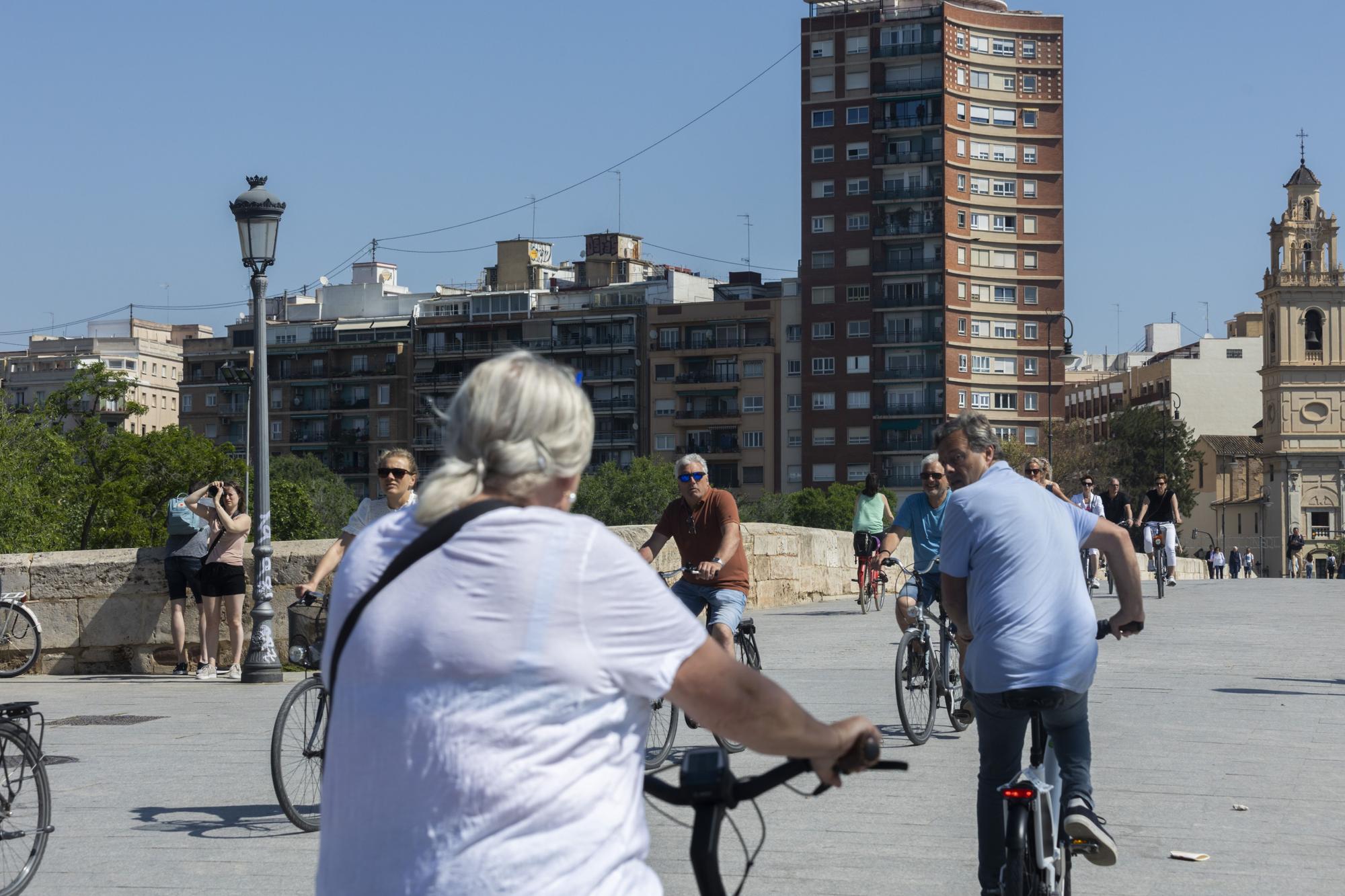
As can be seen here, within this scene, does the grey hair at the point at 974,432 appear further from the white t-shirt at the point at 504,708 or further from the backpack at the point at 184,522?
the backpack at the point at 184,522

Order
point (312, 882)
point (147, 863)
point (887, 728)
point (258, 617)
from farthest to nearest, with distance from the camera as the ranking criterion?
1. point (258, 617)
2. point (887, 728)
3. point (147, 863)
4. point (312, 882)

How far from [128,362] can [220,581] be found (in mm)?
154880

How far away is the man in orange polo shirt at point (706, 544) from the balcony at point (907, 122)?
329 feet

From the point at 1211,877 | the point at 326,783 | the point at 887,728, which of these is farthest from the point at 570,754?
the point at 887,728

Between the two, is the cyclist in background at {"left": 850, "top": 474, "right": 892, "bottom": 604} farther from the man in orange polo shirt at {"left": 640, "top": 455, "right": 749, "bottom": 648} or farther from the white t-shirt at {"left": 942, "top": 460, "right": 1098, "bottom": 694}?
the white t-shirt at {"left": 942, "top": 460, "right": 1098, "bottom": 694}

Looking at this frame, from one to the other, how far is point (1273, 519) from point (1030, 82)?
3821 centimetres

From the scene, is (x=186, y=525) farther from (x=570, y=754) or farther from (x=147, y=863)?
(x=570, y=754)

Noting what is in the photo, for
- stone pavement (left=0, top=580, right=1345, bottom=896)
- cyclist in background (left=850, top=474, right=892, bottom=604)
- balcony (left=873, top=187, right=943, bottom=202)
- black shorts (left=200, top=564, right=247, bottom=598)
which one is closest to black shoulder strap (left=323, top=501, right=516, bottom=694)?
stone pavement (left=0, top=580, right=1345, bottom=896)

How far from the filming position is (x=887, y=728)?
10.9 meters

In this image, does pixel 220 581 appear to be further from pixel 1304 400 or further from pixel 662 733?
pixel 1304 400

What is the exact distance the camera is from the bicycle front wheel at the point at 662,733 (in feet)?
32.1

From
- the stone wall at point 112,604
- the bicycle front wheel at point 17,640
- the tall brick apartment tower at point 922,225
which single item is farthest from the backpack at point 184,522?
the tall brick apartment tower at point 922,225

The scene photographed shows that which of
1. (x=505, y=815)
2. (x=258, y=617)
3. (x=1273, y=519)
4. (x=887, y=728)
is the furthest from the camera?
(x=1273, y=519)

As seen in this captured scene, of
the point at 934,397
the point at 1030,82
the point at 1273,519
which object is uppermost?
the point at 1030,82
